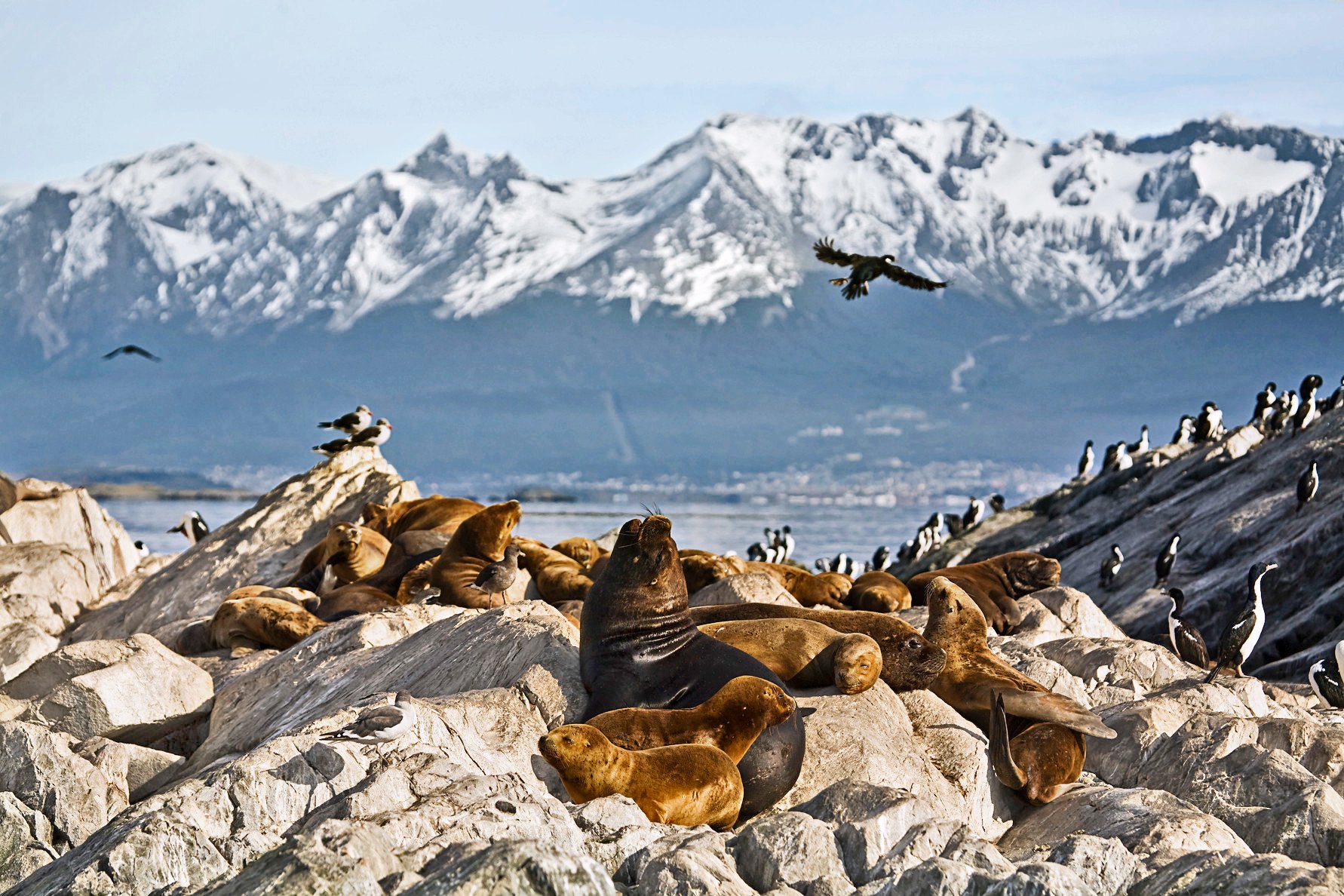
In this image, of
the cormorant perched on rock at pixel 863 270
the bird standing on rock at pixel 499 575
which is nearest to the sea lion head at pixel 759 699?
the bird standing on rock at pixel 499 575

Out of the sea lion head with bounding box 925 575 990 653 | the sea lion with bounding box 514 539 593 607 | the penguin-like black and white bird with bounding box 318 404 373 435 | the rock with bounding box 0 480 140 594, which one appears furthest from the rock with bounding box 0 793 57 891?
the penguin-like black and white bird with bounding box 318 404 373 435

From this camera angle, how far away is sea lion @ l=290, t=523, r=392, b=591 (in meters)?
14.2

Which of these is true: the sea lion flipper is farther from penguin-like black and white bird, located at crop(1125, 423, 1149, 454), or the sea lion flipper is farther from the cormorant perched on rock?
penguin-like black and white bird, located at crop(1125, 423, 1149, 454)

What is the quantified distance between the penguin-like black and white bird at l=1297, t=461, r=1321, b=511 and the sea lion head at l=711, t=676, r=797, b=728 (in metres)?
13.7

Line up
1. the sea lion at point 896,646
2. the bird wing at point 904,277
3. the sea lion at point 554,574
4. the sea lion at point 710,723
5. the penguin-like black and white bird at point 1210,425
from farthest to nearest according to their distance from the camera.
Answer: the penguin-like black and white bird at point 1210,425 < the bird wing at point 904,277 < the sea lion at point 554,574 < the sea lion at point 896,646 < the sea lion at point 710,723

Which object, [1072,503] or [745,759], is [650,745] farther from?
[1072,503]

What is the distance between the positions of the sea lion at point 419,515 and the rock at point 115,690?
4719 millimetres

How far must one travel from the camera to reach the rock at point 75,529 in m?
17.7

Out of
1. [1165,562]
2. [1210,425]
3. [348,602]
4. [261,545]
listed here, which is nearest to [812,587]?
[348,602]

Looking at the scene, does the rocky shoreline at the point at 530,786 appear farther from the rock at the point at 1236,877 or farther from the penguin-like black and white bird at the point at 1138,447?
the penguin-like black and white bird at the point at 1138,447

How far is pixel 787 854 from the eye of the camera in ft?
21.3

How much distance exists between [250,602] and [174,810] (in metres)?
6.45

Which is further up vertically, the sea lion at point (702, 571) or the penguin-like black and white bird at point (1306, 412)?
the sea lion at point (702, 571)

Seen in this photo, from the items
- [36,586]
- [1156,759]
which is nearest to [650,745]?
[1156,759]
